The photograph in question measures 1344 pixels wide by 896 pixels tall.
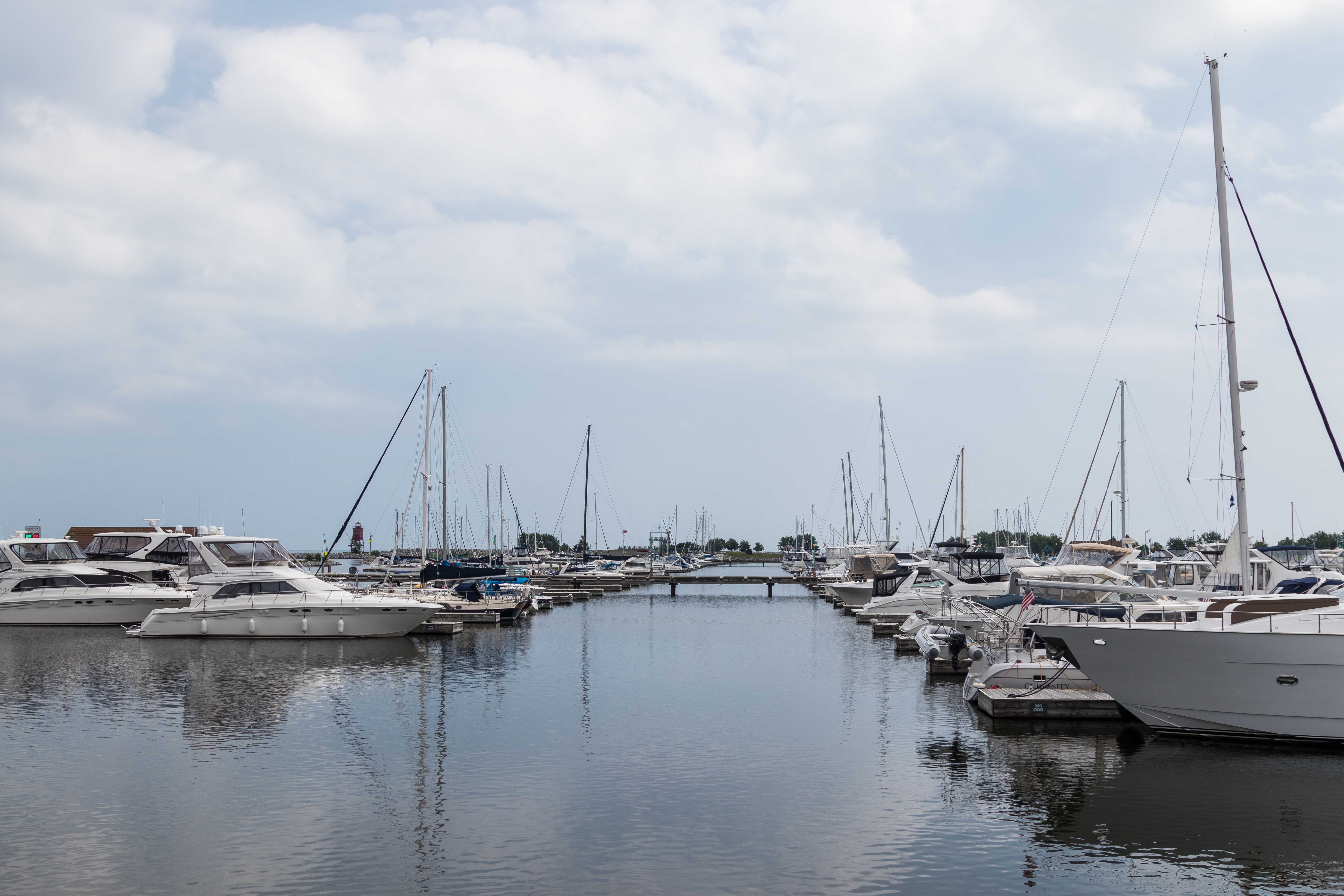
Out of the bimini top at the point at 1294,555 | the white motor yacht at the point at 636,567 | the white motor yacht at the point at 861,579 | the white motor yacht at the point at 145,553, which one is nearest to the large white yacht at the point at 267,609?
the white motor yacht at the point at 145,553

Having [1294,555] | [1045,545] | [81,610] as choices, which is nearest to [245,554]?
[81,610]

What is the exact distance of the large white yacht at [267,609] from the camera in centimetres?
3741

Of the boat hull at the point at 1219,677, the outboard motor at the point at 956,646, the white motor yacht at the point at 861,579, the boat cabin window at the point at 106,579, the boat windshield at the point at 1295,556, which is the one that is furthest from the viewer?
the white motor yacht at the point at 861,579

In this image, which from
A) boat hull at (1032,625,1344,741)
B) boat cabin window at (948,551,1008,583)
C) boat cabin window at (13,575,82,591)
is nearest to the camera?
boat hull at (1032,625,1344,741)

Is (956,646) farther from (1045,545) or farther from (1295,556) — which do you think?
(1045,545)

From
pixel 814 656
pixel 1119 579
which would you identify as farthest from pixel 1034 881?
pixel 814 656

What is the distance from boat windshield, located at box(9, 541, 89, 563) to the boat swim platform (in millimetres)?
41979

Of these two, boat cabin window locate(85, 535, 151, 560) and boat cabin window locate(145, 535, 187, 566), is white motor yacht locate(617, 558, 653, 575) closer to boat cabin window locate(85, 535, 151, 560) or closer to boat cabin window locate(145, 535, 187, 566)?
boat cabin window locate(145, 535, 187, 566)

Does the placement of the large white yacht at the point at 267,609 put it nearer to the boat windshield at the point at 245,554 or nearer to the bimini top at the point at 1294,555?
the boat windshield at the point at 245,554

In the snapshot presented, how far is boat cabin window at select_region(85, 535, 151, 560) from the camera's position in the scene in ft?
162

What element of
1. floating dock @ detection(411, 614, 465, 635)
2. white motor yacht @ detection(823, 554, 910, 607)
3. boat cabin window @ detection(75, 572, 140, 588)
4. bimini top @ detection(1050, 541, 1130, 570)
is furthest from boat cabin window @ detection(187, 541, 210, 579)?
bimini top @ detection(1050, 541, 1130, 570)

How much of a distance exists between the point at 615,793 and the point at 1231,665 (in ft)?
38.7

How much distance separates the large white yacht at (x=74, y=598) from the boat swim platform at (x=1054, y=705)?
115ft

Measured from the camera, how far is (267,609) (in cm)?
3741
